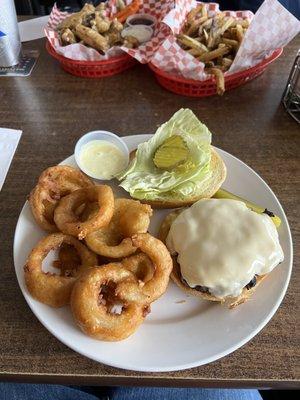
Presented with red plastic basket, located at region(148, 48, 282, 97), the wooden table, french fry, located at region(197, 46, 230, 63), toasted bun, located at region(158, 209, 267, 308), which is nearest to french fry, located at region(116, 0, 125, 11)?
the wooden table

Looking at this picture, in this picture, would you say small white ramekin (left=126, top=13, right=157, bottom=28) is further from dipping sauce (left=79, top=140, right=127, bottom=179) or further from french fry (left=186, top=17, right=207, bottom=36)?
dipping sauce (left=79, top=140, right=127, bottom=179)

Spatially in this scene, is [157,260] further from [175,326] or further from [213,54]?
[213,54]

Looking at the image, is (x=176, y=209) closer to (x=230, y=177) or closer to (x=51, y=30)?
(x=230, y=177)

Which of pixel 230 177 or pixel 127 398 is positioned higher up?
pixel 230 177

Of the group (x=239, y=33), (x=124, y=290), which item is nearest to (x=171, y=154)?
(x=124, y=290)

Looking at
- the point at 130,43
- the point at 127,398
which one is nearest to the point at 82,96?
the point at 130,43

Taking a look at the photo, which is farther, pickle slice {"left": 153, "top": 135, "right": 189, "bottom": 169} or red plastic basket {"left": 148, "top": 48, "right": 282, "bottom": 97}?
red plastic basket {"left": 148, "top": 48, "right": 282, "bottom": 97}
